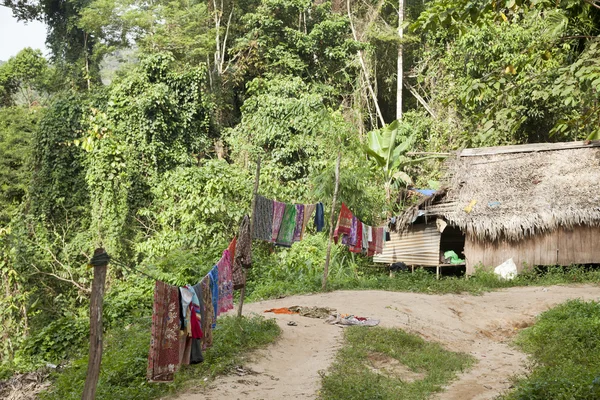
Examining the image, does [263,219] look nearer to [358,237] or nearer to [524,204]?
[358,237]

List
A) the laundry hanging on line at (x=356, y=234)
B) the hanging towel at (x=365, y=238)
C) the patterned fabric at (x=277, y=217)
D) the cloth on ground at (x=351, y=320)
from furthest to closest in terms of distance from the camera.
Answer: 1. the hanging towel at (x=365, y=238)
2. the laundry hanging on line at (x=356, y=234)
3. the patterned fabric at (x=277, y=217)
4. the cloth on ground at (x=351, y=320)

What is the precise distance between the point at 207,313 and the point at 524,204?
411 inches

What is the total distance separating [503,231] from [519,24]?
7685mm

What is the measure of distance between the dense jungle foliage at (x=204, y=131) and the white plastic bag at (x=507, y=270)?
3.12 meters

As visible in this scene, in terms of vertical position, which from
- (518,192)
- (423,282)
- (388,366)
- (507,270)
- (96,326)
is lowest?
(388,366)

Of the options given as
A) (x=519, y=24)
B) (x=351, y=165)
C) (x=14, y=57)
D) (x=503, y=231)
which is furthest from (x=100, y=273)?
(x=14, y=57)

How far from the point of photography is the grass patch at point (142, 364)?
669 centimetres

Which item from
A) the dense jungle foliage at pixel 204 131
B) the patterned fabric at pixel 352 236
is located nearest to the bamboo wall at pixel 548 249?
the dense jungle foliage at pixel 204 131

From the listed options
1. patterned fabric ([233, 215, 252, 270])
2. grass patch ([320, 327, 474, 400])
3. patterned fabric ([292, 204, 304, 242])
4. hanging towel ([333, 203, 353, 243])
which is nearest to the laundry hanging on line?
hanging towel ([333, 203, 353, 243])

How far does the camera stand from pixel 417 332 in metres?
9.56

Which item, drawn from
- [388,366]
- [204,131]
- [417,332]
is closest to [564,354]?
[388,366]

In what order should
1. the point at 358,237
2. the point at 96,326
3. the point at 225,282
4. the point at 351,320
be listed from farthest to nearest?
the point at 358,237, the point at 351,320, the point at 225,282, the point at 96,326

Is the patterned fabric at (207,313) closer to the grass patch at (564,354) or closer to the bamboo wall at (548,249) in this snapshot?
the grass patch at (564,354)

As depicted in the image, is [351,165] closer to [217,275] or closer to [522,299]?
[522,299]
